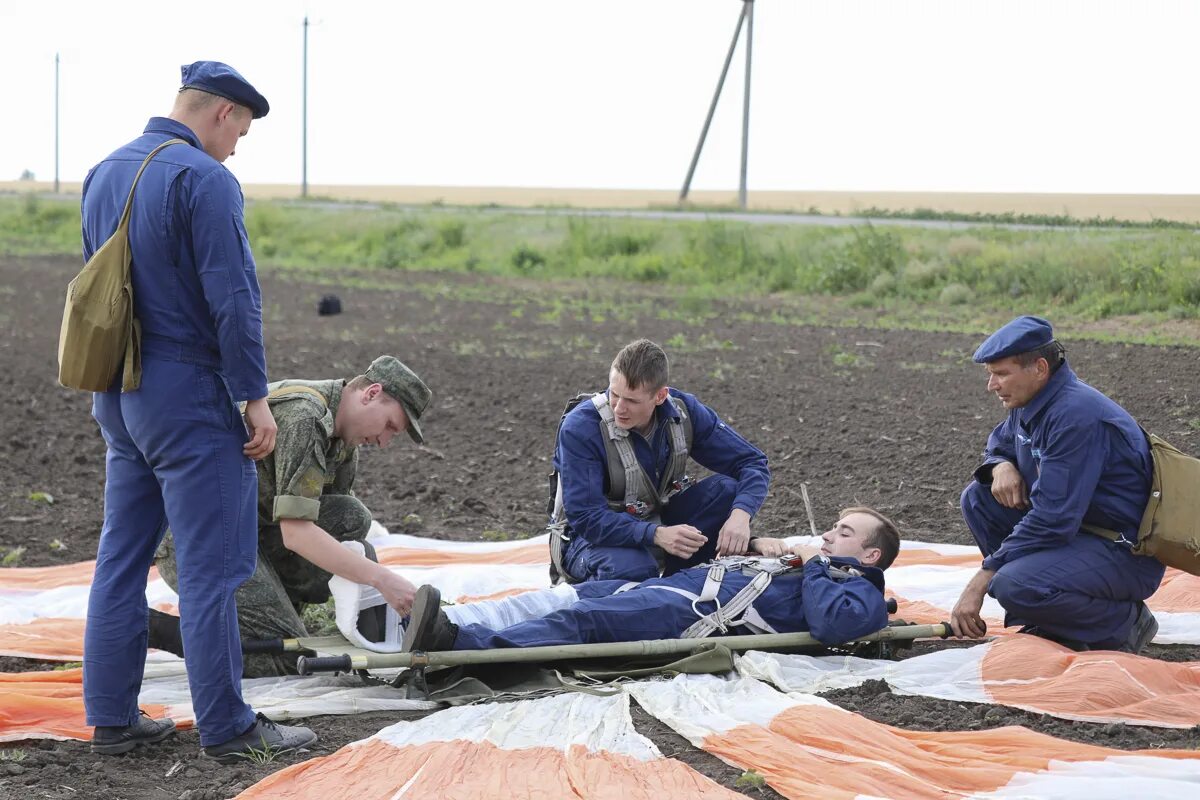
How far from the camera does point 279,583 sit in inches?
208

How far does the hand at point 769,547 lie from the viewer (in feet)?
17.9

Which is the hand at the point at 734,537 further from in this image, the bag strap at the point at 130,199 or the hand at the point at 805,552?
the bag strap at the point at 130,199

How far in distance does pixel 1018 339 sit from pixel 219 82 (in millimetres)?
3053

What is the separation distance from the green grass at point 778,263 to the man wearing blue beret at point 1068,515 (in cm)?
669

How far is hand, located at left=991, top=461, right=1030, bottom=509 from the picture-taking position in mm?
5332

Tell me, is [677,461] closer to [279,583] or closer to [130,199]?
[279,583]

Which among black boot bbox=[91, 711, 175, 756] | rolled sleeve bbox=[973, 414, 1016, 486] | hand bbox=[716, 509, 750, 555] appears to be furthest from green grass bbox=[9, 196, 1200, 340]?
black boot bbox=[91, 711, 175, 756]

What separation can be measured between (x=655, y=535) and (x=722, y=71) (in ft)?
80.5

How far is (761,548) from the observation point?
5.51m

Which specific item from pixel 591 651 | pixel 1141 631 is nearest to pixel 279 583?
pixel 591 651

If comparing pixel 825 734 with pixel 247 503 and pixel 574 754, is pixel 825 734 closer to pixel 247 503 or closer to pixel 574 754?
pixel 574 754

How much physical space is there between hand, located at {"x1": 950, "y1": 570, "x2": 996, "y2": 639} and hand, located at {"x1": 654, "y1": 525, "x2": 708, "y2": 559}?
42.0 inches

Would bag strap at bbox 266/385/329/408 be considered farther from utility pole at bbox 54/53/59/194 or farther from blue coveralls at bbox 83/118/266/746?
utility pole at bbox 54/53/59/194

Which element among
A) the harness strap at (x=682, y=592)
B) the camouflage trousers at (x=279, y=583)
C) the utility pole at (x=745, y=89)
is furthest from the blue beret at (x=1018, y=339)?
the utility pole at (x=745, y=89)
